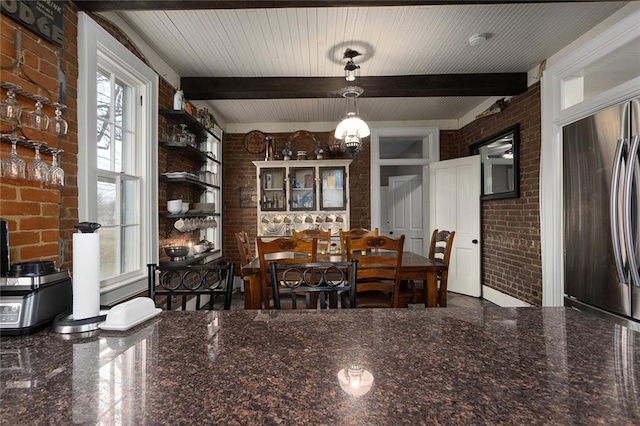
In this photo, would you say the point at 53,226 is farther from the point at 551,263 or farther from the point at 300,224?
the point at 551,263

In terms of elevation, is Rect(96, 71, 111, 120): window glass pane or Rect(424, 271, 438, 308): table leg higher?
Rect(96, 71, 111, 120): window glass pane

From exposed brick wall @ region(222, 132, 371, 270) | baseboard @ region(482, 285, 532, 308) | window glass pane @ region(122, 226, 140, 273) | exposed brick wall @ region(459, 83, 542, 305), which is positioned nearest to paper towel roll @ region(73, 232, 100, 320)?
window glass pane @ region(122, 226, 140, 273)

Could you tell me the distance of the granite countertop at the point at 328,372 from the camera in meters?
0.56

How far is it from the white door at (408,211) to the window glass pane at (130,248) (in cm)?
409

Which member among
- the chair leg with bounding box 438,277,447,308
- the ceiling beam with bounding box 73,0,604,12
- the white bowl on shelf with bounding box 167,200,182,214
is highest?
the ceiling beam with bounding box 73,0,604,12

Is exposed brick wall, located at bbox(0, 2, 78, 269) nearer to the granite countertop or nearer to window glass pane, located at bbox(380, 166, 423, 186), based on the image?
the granite countertop

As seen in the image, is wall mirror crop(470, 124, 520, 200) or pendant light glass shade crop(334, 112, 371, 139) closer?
pendant light glass shade crop(334, 112, 371, 139)

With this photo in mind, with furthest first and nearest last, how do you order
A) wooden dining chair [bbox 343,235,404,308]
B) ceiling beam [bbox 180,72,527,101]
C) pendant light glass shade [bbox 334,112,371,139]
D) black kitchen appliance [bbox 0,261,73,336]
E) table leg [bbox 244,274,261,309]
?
ceiling beam [bbox 180,72,527,101]
pendant light glass shade [bbox 334,112,371,139]
table leg [bbox 244,274,261,309]
wooden dining chair [bbox 343,235,404,308]
black kitchen appliance [bbox 0,261,73,336]

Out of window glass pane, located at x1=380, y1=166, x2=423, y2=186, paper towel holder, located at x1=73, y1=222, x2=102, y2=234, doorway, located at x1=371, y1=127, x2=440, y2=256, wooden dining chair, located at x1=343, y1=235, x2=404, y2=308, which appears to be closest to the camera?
paper towel holder, located at x1=73, y1=222, x2=102, y2=234

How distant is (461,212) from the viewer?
4.60 m

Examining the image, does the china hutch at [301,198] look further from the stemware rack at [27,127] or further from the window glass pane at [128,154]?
the stemware rack at [27,127]

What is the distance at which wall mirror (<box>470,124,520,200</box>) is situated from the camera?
145 inches

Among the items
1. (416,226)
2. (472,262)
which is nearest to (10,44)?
(472,262)

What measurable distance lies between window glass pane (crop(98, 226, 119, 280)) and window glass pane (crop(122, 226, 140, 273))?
0.12 m
